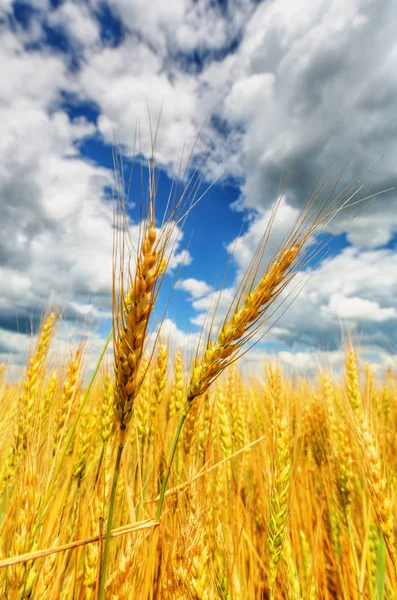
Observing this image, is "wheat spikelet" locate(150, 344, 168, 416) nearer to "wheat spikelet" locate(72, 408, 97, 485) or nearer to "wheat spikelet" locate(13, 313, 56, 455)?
"wheat spikelet" locate(72, 408, 97, 485)

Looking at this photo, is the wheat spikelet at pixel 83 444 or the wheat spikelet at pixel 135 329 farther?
the wheat spikelet at pixel 83 444

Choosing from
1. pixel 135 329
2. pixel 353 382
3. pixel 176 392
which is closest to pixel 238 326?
pixel 135 329

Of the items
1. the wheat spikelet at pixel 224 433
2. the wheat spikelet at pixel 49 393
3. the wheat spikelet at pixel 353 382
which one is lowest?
the wheat spikelet at pixel 224 433

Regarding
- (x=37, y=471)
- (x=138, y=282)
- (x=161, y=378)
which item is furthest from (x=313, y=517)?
(x=138, y=282)

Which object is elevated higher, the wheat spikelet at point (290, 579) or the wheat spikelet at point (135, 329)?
the wheat spikelet at point (135, 329)

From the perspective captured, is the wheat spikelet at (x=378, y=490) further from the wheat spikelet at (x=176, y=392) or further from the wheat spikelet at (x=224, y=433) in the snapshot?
the wheat spikelet at (x=176, y=392)

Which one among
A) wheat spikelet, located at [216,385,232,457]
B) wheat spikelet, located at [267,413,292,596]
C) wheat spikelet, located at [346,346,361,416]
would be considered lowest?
wheat spikelet, located at [267,413,292,596]

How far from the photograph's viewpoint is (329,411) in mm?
3078

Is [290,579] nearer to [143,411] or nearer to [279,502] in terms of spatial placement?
[279,502]

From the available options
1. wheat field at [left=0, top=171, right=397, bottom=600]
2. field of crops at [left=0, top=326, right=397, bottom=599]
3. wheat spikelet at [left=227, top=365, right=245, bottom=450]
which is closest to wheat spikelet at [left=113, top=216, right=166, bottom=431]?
wheat field at [left=0, top=171, right=397, bottom=600]

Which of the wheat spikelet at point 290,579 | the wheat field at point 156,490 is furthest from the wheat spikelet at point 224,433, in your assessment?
the wheat spikelet at point 290,579

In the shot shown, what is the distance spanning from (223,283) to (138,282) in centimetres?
42

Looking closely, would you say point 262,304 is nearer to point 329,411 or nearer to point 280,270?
point 280,270

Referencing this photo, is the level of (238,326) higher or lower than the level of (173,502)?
higher
